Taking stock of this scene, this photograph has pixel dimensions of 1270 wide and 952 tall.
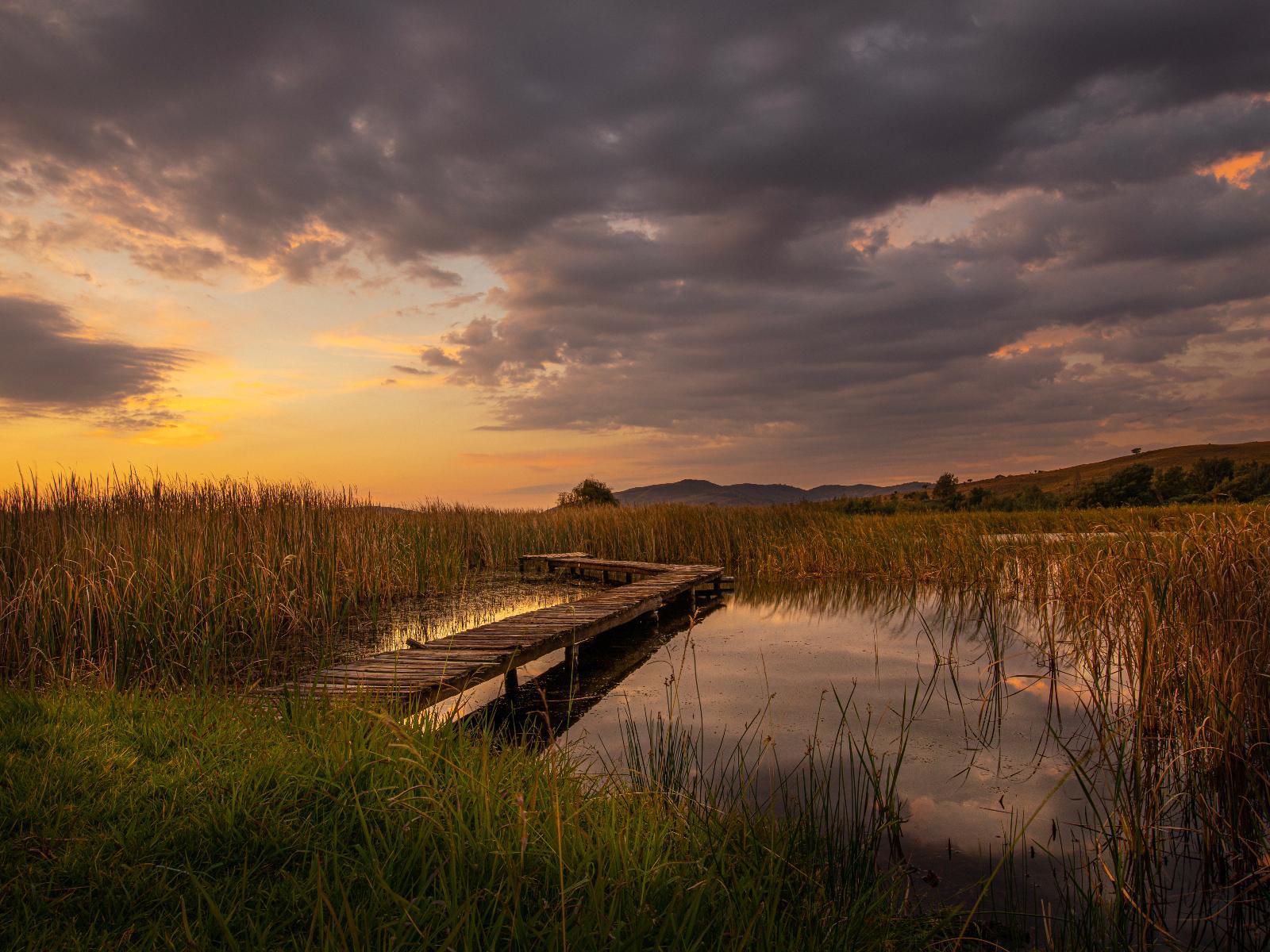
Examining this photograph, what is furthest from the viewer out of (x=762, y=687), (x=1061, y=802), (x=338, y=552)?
(x=338, y=552)

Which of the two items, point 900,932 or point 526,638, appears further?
point 526,638

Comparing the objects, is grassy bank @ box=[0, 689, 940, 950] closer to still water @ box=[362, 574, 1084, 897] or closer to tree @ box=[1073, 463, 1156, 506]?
still water @ box=[362, 574, 1084, 897]

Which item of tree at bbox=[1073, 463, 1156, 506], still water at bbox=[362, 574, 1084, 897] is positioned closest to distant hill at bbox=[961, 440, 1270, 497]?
tree at bbox=[1073, 463, 1156, 506]

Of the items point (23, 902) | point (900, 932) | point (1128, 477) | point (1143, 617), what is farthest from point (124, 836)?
point (1128, 477)

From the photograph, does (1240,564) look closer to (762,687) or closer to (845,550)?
(762,687)

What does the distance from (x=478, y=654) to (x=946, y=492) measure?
34.2m

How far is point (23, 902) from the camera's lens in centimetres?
254

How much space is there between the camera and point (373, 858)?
2.61 m

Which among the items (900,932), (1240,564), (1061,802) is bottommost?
(1061,802)

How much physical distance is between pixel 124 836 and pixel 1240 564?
266 inches

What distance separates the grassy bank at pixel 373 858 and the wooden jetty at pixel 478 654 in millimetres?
1036

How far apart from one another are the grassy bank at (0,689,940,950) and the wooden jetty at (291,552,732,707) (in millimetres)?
1036

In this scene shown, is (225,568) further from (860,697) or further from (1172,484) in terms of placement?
(1172,484)

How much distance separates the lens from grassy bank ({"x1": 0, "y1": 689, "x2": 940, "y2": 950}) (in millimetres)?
2324
